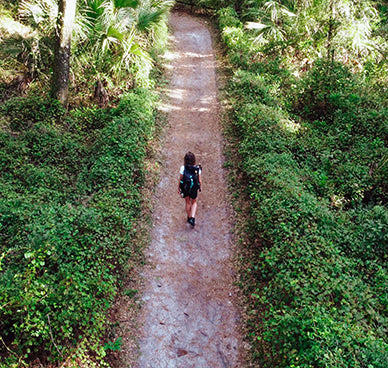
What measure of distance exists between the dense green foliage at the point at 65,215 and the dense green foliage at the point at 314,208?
2.81 metres

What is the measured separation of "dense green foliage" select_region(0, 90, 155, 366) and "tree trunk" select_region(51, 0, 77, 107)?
53 cm

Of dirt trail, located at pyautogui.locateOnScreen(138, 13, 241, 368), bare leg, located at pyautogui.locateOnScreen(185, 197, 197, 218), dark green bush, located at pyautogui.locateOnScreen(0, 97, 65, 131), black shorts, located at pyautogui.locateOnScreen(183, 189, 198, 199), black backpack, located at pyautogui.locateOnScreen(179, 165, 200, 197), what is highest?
dark green bush, located at pyautogui.locateOnScreen(0, 97, 65, 131)

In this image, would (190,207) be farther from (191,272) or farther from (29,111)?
(29,111)

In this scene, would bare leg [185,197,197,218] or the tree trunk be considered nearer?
bare leg [185,197,197,218]

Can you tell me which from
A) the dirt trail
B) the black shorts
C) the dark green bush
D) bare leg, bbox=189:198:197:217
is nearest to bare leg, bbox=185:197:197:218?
bare leg, bbox=189:198:197:217

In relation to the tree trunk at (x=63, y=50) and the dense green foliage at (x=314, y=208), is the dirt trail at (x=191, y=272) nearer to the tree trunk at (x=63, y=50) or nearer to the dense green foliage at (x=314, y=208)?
the dense green foliage at (x=314, y=208)

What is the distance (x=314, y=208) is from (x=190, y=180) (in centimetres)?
278

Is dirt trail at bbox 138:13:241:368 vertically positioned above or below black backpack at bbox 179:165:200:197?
below

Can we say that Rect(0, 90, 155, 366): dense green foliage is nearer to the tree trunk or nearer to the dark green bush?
the dark green bush

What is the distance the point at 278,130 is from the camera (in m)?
10.2

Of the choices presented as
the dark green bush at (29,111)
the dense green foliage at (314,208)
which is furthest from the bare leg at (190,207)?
the dark green bush at (29,111)

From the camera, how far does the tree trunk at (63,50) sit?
9266mm

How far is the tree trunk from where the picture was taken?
9.27 meters

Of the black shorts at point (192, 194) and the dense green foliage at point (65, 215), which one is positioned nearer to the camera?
the dense green foliage at point (65, 215)
